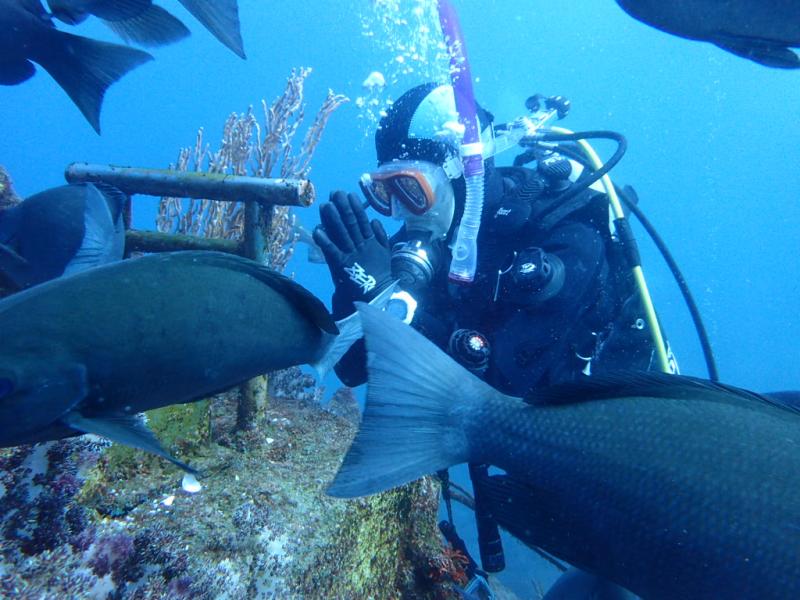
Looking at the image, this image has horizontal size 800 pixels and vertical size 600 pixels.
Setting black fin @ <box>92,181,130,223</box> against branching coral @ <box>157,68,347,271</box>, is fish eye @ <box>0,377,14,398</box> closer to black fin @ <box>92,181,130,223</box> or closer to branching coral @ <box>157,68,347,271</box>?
black fin @ <box>92,181,130,223</box>

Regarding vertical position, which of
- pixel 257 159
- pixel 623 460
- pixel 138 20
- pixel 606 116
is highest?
pixel 606 116

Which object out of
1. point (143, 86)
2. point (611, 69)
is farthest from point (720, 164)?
point (143, 86)

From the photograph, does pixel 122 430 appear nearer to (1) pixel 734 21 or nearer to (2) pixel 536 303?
(2) pixel 536 303

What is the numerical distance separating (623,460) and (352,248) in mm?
1798

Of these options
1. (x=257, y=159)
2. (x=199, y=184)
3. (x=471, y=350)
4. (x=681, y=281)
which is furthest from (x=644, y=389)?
(x=257, y=159)

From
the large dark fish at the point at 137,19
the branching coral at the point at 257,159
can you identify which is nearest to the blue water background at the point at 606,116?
the branching coral at the point at 257,159

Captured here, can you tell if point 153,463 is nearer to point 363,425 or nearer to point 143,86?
point 363,425

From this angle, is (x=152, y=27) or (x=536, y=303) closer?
(x=152, y=27)

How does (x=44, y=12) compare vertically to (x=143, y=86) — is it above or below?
below

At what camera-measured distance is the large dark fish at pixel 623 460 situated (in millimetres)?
1139

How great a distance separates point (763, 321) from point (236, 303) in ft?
299

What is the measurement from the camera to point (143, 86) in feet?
248

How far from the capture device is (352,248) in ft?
8.71

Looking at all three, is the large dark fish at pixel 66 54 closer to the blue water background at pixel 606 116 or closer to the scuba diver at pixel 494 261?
the scuba diver at pixel 494 261
